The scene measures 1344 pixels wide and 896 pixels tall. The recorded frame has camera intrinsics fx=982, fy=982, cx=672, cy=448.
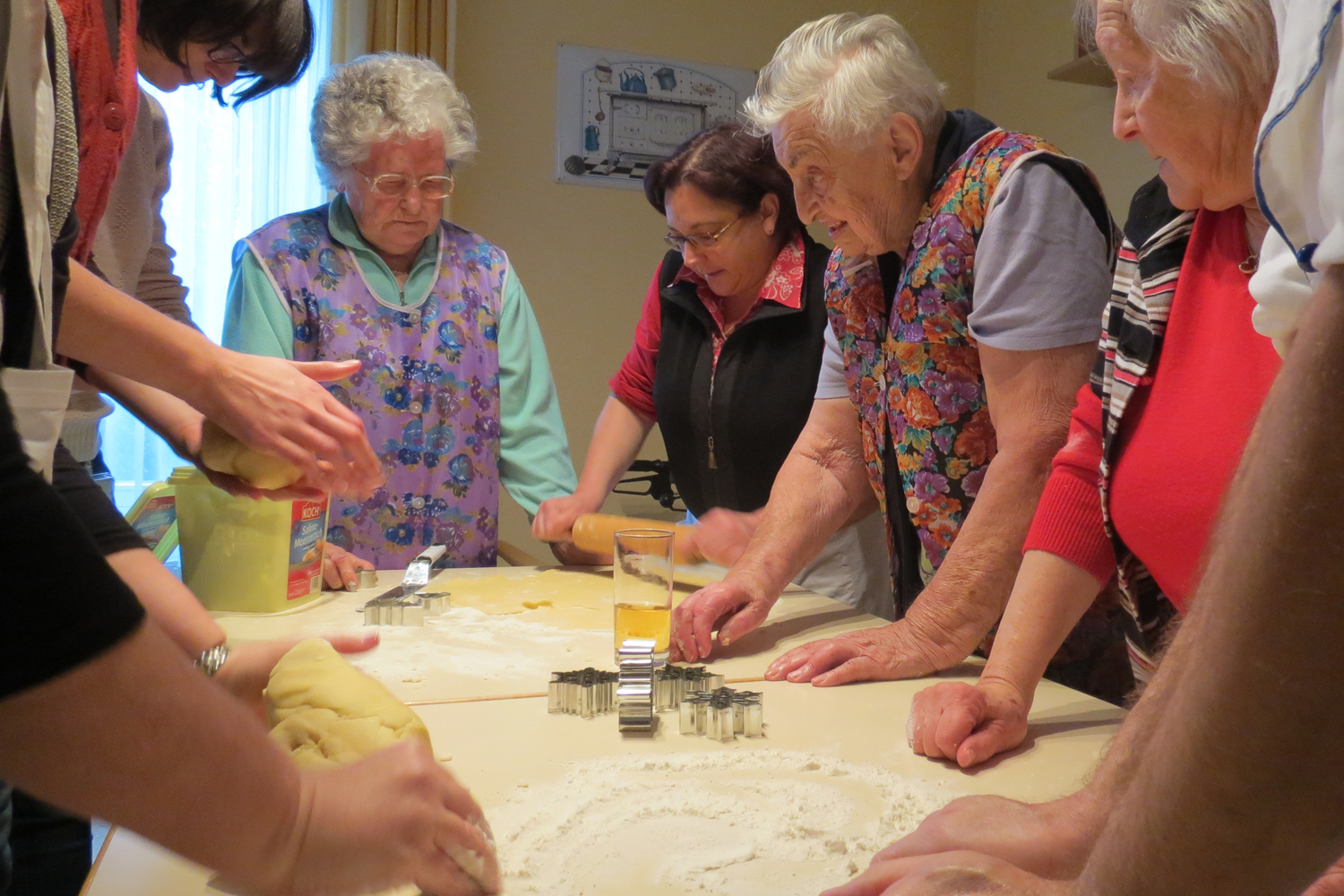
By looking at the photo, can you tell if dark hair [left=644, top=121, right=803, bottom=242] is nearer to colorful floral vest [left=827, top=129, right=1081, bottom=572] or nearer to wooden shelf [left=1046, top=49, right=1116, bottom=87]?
colorful floral vest [left=827, top=129, right=1081, bottom=572]

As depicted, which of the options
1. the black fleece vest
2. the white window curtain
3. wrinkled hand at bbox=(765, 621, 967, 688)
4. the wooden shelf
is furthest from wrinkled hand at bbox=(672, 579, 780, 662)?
the wooden shelf

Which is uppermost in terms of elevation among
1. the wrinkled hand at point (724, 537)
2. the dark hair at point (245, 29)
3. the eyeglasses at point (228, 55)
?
the dark hair at point (245, 29)

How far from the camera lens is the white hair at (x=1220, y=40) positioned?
97 centimetres

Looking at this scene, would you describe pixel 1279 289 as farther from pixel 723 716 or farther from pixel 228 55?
pixel 228 55

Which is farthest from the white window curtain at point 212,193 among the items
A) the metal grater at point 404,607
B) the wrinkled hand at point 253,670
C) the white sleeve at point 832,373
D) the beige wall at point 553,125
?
the wrinkled hand at point 253,670

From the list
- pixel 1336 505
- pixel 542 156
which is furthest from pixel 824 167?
pixel 542 156

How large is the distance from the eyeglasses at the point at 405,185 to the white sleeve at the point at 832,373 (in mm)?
1065

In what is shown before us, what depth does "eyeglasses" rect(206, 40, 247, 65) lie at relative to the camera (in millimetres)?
1664

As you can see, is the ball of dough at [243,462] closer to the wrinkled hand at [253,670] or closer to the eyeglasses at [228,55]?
the wrinkled hand at [253,670]

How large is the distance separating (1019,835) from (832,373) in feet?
4.07

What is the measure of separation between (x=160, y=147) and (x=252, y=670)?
167 cm

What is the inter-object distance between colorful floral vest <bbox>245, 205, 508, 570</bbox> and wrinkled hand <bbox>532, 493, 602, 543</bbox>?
0.20m

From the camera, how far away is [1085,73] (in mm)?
3463

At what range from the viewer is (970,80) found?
4.61 metres
